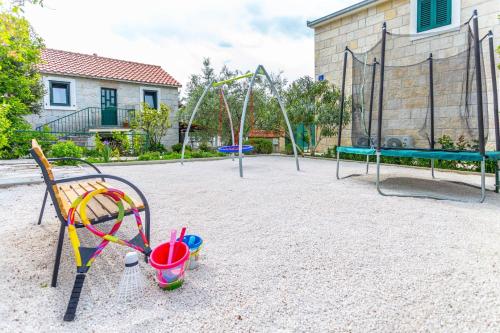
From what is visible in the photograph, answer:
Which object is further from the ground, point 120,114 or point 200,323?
point 120,114

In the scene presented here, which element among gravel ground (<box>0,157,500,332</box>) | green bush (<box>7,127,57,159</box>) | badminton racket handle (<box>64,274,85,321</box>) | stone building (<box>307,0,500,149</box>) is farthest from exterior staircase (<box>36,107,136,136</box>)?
badminton racket handle (<box>64,274,85,321</box>)

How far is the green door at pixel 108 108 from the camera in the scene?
12.7 m

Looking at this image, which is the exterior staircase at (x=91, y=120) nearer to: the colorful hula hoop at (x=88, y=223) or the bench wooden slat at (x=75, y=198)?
the bench wooden slat at (x=75, y=198)

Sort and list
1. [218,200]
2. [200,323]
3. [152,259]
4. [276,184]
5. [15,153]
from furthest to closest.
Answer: [15,153]
[276,184]
[218,200]
[152,259]
[200,323]

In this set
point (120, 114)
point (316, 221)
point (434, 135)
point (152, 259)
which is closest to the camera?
point (152, 259)

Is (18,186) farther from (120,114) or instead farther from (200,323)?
(120,114)

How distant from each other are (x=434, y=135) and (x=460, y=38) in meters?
1.62

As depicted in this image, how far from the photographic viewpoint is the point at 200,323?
4.34 feet

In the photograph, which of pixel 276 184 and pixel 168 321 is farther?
pixel 276 184

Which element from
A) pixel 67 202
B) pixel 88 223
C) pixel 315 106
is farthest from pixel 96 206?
pixel 315 106

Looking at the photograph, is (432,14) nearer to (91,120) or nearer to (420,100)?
(420,100)

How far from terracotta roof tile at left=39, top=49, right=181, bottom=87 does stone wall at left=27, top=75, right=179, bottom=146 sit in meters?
0.26

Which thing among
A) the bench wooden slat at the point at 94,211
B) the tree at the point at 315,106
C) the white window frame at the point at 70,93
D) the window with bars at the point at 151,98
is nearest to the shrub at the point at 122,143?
the white window frame at the point at 70,93

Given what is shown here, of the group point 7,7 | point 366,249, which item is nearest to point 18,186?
point 7,7
